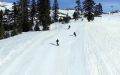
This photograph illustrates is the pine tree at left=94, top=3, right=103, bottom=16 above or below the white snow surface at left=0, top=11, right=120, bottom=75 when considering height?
above

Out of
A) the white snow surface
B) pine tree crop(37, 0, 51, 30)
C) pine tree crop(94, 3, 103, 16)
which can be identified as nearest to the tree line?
pine tree crop(37, 0, 51, 30)

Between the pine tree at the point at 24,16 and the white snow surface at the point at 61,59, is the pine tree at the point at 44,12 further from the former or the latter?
the white snow surface at the point at 61,59

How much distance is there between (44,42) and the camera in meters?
36.3

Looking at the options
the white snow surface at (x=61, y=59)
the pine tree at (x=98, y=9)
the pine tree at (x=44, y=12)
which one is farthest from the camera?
the pine tree at (x=98, y=9)

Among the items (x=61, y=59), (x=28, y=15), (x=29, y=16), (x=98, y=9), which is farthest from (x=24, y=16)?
(x=98, y=9)

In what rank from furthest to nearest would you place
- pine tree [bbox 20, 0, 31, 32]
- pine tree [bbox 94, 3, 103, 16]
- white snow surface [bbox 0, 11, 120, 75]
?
pine tree [bbox 94, 3, 103, 16] → pine tree [bbox 20, 0, 31, 32] → white snow surface [bbox 0, 11, 120, 75]

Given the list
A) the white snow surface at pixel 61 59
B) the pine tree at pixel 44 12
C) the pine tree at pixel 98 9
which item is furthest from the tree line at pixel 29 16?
the pine tree at pixel 98 9

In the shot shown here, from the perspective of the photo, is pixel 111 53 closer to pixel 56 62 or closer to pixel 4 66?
pixel 56 62

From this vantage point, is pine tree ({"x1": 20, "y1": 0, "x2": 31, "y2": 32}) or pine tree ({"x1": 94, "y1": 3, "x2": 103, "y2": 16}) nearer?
pine tree ({"x1": 20, "y1": 0, "x2": 31, "y2": 32})

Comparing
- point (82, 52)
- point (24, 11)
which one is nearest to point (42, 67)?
point (82, 52)

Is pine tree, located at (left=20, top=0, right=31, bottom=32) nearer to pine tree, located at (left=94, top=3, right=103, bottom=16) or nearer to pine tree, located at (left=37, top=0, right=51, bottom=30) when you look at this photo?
pine tree, located at (left=37, top=0, right=51, bottom=30)

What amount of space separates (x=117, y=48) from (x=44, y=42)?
29.5 feet

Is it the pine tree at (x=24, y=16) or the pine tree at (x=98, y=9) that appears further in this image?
the pine tree at (x=98, y=9)

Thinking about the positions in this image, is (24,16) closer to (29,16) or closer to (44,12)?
(44,12)
